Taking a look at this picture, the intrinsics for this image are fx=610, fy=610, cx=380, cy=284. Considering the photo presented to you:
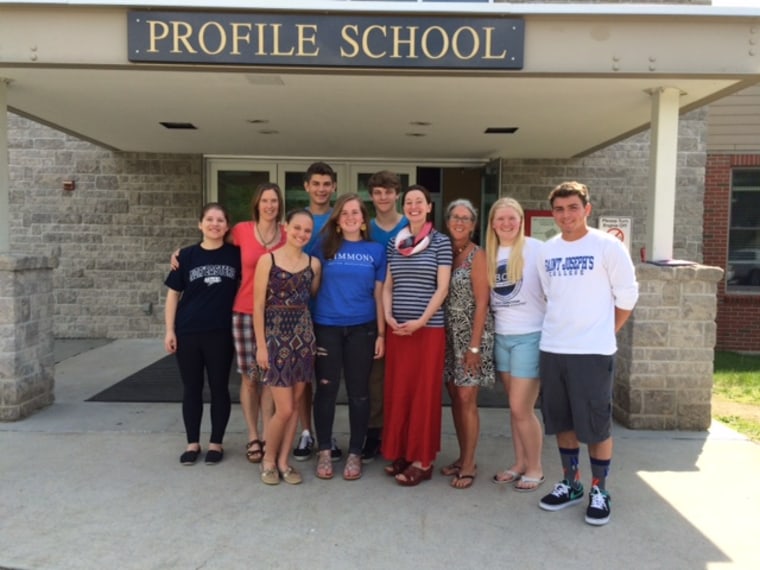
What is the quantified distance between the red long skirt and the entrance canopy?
2.10 metres

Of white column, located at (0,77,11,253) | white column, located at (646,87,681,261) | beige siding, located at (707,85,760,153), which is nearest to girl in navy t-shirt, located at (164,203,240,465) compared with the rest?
white column, located at (0,77,11,253)

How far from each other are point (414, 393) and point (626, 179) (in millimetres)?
6715

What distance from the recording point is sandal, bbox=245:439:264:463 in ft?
13.5

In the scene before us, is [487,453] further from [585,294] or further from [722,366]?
[722,366]

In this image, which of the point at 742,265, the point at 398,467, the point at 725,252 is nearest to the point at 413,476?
the point at 398,467

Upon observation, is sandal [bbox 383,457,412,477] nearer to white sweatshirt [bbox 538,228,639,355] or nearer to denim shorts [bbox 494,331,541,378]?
denim shorts [bbox 494,331,541,378]

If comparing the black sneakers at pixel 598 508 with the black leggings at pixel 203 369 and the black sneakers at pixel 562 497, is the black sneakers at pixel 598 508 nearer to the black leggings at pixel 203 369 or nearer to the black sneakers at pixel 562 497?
the black sneakers at pixel 562 497

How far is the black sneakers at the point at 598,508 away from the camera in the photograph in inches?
129

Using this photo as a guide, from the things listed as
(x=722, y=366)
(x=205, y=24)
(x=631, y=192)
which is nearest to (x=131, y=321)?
(x=205, y=24)

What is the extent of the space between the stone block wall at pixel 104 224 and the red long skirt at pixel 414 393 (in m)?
6.07

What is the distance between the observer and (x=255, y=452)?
413 cm

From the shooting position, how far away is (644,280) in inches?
193

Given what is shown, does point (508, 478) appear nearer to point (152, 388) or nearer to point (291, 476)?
point (291, 476)

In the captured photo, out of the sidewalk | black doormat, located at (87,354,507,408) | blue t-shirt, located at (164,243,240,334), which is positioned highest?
blue t-shirt, located at (164,243,240,334)
